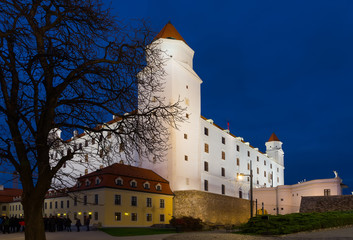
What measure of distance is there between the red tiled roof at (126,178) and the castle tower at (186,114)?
207cm

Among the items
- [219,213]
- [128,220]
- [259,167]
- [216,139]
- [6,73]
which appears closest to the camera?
[6,73]

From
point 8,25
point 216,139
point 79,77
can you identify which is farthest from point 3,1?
point 216,139

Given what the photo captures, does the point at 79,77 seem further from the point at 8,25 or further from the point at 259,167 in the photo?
the point at 259,167

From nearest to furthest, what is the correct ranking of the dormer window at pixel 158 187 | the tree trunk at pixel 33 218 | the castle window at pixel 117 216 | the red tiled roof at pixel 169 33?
the tree trunk at pixel 33 218, the castle window at pixel 117 216, the dormer window at pixel 158 187, the red tiled roof at pixel 169 33

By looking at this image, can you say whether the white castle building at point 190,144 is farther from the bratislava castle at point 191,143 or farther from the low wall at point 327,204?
the low wall at point 327,204

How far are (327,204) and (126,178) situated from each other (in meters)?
26.5

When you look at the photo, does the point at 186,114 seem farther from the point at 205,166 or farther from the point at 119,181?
the point at 119,181

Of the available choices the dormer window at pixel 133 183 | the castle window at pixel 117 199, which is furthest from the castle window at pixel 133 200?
the castle window at pixel 117 199

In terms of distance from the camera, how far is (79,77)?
30.8 feet

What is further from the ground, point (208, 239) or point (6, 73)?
point (6, 73)

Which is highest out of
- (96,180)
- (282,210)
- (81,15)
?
(81,15)

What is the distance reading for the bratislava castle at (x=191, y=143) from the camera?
46219 mm

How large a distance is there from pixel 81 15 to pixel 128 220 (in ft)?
105

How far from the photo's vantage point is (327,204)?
147ft
